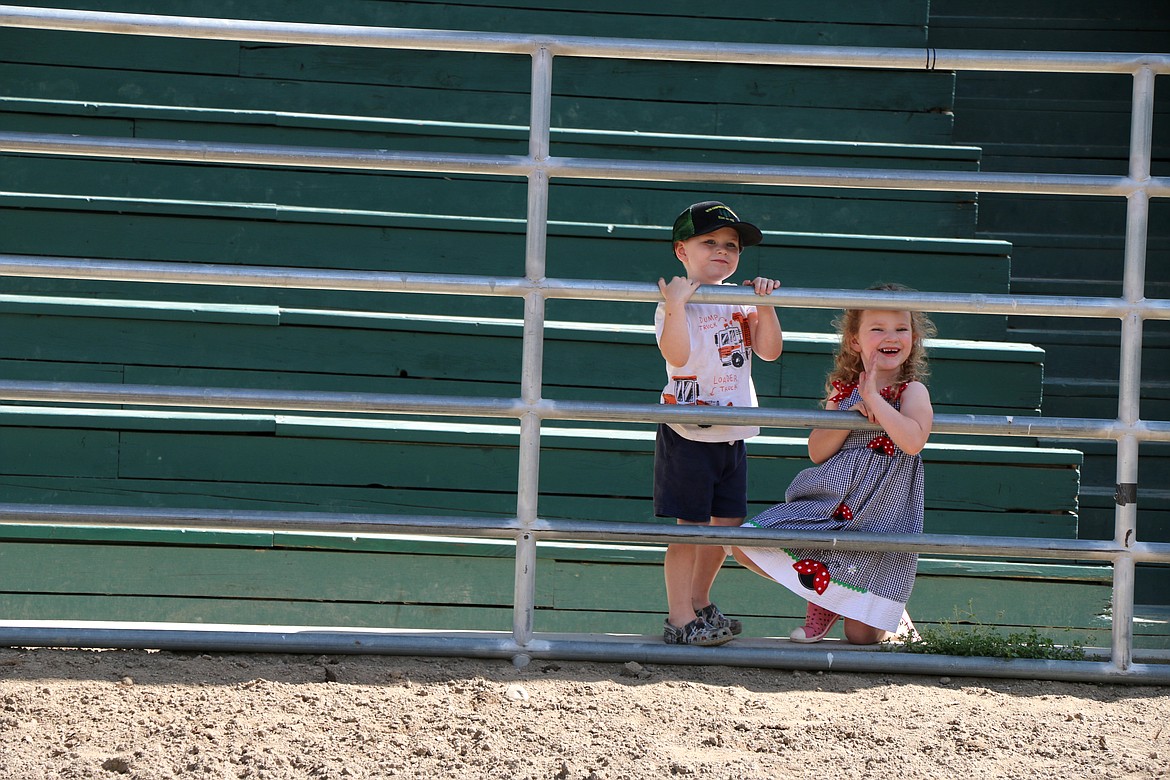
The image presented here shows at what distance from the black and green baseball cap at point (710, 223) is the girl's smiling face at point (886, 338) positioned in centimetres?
36

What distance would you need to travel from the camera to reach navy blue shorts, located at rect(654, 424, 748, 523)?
9.45 ft

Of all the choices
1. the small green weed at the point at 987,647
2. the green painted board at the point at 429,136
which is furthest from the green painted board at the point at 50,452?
the small green weed at the point at 987,647

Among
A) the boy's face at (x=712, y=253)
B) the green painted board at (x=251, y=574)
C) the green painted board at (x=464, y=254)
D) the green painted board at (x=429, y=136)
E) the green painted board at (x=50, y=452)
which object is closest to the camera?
the boy's face at (x=712, y=253)

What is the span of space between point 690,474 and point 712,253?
568 millimetres

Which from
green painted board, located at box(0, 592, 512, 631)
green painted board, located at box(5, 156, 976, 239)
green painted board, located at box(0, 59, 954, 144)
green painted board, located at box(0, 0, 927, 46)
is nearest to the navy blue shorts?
green painted board, located at box(0, 592, 512, 631)

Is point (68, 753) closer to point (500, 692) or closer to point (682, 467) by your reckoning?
point (500, 692)

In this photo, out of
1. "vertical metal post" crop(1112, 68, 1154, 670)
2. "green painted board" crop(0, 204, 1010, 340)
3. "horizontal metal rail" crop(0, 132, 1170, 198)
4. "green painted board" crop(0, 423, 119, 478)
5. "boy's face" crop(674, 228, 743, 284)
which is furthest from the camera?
"green painted board" crop(0, 204, 1010, 340)

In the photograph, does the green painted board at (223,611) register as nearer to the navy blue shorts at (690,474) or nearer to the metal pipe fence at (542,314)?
the metal pipe fence at (542,314)

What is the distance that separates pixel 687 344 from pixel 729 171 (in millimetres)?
418

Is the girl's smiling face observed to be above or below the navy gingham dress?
above

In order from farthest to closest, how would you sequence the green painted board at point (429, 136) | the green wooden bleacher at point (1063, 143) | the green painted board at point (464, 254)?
1. the green wooden bleacher at point (1063, 143)
2. the green painted board at point (429, 136)
3. the green painted board at point (464, 254)

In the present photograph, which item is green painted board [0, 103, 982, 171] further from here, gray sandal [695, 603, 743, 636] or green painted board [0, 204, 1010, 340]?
gray sandal [695, 603, 743, 636]

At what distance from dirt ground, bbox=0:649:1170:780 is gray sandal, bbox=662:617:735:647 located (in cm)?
9

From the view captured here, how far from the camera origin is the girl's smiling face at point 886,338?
9.56 feet
